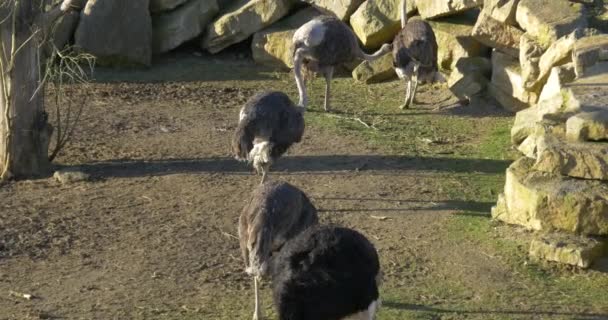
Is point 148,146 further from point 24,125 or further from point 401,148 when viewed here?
point 401,148

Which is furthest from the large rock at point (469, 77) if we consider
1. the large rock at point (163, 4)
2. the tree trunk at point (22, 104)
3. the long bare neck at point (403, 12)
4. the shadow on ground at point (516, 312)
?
the shadow on ground at point (516, 312)

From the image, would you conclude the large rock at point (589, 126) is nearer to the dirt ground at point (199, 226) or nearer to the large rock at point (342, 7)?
the dirt ground at point (199, 226)

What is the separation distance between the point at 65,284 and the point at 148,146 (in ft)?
10.5

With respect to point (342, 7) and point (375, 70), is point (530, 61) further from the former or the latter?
point (342, 7)

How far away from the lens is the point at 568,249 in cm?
790

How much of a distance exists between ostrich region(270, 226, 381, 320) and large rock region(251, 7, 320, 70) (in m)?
7.17

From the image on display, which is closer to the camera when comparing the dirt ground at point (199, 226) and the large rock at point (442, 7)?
the dirt ground at point (199, 226)

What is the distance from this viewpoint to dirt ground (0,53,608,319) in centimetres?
738

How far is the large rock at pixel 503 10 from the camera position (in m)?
12.0

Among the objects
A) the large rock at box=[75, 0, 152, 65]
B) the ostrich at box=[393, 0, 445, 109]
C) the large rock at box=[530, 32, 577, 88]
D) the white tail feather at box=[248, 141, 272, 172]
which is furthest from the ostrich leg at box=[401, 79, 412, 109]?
the white tail feather at box=[248, 141, 272, 172]

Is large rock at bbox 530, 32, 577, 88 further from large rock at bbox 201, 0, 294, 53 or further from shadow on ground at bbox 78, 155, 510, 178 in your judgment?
large rock at bbox 201, 0, 294, 53

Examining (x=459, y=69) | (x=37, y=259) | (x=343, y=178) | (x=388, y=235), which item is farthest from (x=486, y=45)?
(x=37, y=259)

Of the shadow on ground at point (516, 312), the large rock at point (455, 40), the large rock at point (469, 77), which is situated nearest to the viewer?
the shadow on ground at point (516, 312)

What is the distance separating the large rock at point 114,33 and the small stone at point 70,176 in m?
3.87
